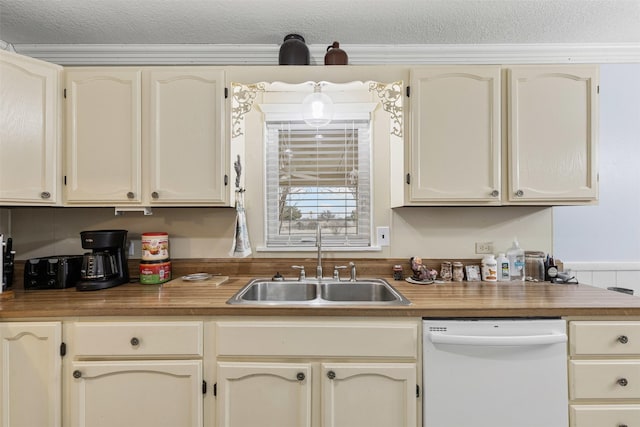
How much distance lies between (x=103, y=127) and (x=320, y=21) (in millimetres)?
1334

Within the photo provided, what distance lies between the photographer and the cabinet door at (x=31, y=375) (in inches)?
52.4

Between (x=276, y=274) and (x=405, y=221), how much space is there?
887 millimetres

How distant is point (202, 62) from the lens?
2049mm

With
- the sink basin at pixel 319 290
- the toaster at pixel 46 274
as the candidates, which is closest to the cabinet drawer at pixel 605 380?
the sink basin at pixel 319 290

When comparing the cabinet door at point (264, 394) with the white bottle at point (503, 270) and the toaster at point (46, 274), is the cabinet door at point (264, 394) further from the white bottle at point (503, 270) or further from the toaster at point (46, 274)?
the white bottle at point (503, 270)

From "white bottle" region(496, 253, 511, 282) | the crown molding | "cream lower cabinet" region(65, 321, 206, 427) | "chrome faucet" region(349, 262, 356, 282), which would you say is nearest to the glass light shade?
the crown molding

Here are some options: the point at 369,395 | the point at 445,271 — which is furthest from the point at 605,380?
the point at 369,395

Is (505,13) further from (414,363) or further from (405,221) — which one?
(414,363)

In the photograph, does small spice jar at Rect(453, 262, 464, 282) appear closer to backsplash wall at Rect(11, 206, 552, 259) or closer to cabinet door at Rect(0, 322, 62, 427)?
backsplash wall at Rect(11, 206, 552, 259)

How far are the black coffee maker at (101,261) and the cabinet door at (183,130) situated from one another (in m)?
0.33

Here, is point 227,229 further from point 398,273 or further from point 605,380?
point 605,380

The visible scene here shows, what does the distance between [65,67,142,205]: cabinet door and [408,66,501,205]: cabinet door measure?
151cm

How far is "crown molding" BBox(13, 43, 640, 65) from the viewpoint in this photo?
6.57 ft

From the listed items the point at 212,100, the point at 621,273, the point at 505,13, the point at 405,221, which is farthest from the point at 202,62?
the point at 621,273
